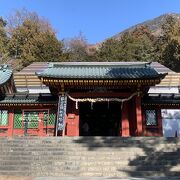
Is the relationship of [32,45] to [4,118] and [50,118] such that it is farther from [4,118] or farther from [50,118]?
[50,118]

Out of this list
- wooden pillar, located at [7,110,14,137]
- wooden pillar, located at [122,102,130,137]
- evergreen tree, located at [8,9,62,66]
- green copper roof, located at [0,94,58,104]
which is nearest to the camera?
wooden pillar, located at [122,102,130,137]

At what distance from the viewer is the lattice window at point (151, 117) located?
2170 centimetres

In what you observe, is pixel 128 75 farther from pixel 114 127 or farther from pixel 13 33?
pixel 13 33

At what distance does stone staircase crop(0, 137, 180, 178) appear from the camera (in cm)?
1243

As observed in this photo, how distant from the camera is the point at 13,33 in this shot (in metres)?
49.2

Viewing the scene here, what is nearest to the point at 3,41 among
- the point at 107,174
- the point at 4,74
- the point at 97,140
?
the point at 4,74

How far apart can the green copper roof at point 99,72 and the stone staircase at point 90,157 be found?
4682 millimetres

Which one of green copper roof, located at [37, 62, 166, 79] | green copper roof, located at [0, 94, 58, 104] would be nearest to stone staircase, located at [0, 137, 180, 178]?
green copper roof, located at [37, 62, 166, 79]

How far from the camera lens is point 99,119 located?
23656mm

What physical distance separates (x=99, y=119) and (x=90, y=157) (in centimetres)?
1030

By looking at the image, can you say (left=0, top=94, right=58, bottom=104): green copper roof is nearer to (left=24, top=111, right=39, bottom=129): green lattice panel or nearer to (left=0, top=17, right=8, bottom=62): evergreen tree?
(left=24, top=111, right=39, bottom=129): green lattice panel

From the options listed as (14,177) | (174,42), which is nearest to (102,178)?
(14,177)

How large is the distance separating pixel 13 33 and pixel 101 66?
1217 inches

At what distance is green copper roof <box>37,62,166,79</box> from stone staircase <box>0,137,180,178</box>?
468 cm
